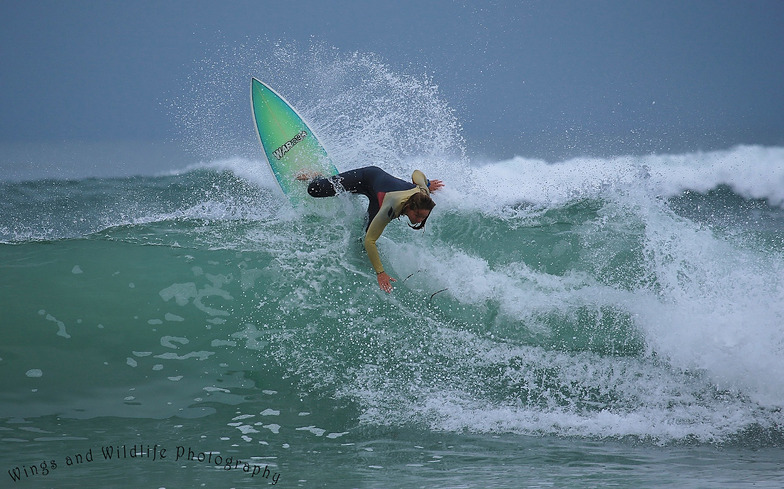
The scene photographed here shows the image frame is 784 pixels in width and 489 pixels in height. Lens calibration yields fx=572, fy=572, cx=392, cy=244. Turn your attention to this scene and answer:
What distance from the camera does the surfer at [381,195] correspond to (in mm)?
3195

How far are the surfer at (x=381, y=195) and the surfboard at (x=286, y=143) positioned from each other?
5.1 inches

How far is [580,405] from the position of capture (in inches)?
118

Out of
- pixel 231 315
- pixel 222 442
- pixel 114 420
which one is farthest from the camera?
pixel 231 315

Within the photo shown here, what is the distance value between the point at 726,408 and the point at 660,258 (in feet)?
4.26

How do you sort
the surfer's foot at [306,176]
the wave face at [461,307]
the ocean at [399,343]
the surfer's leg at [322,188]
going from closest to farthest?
the ocean at [399,343], the wave face at [461,307], the surfer's leg at [322,188], the surfer's foot at [306,176]

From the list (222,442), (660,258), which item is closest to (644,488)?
(222,442)

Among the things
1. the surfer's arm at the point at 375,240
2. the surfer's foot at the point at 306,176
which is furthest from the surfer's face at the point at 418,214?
the surfer's foot at the point at 306,176

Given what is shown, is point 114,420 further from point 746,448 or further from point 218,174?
point 218,174

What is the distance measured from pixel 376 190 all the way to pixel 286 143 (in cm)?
123

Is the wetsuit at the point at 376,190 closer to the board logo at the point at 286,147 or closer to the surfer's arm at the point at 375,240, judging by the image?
the surfer's arm at the point at 375,240

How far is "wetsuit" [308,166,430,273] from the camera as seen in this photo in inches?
129

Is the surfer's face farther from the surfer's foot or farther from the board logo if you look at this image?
the board logo

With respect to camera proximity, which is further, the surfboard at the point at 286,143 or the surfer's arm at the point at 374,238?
the surfboard at the point at 286,143

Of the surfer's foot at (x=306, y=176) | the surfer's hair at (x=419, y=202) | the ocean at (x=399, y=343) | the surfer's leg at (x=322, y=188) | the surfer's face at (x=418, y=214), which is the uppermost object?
the surfer's foot at (x=306, y=176)
